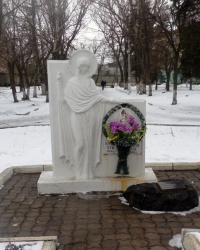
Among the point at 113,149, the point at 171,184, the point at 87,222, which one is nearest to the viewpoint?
the point at 87,222

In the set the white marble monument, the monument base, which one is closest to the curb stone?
the white marble monument

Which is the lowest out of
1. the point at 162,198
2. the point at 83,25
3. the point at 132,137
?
the point at 162,198

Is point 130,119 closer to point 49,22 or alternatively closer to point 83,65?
point 83,65

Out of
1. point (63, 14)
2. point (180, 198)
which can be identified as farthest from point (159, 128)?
point (63, 14)

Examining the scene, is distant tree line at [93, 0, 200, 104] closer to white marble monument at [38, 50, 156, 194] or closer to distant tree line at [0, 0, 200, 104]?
distant tree line at [0, 0, 200, 104]

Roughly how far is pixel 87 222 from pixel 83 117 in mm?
1979

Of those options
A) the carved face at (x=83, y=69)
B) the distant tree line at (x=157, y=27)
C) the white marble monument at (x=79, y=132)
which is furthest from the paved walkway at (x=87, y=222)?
the distant tree line at (x=157, y=27)

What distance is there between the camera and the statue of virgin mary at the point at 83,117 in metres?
6.36

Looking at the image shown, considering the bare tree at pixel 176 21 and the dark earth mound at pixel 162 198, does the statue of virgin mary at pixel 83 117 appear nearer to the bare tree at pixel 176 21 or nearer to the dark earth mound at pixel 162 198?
the dark earth mound at pixel 162 198

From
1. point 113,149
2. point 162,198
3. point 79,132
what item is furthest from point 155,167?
point 162,198

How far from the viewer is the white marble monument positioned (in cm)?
638

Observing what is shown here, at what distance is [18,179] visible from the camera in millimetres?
7578

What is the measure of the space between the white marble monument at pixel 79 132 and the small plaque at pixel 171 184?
471mm

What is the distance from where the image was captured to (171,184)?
238 inches
